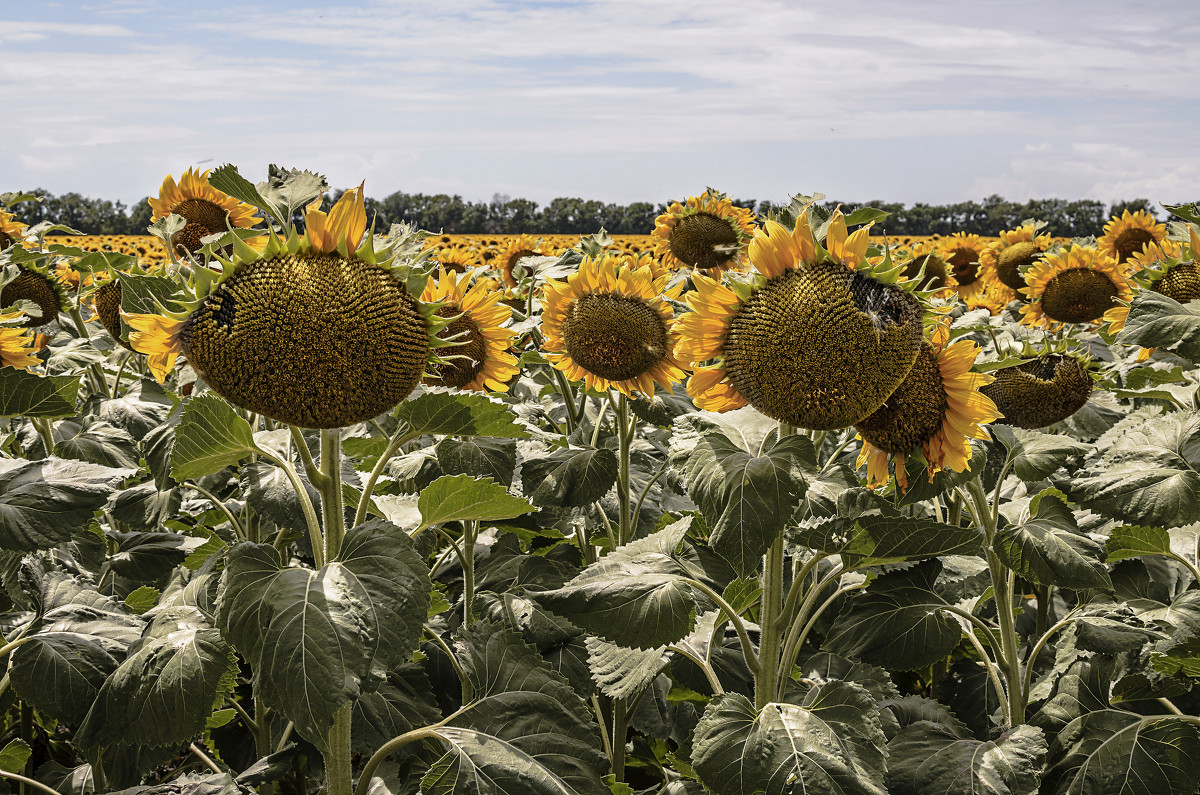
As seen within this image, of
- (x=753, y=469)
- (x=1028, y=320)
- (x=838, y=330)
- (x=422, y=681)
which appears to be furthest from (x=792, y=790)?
(x=1028, y=320)

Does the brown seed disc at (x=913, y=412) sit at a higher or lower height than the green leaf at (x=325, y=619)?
higher

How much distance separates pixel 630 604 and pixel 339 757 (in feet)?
2.34

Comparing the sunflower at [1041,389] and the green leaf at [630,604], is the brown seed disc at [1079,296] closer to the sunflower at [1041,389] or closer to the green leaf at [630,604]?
the sunflower at [1041,389]

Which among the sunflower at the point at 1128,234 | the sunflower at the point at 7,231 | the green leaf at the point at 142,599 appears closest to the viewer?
the green leaf at the point at 142,599

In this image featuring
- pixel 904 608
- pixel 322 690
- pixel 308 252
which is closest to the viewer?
pixel 322 690

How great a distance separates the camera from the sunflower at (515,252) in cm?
752

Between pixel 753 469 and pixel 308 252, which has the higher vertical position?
pixel 308 252

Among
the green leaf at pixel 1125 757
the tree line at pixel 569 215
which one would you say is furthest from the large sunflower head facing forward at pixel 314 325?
the tree line at pixel 569 215

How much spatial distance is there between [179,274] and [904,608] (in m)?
1.87

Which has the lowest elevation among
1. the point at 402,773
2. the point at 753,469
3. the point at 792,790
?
the point at 402,773

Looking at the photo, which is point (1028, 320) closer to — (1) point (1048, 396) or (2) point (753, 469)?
(1) point (1048, 396)

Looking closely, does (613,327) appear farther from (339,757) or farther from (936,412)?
(339,757)

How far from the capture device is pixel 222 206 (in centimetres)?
407

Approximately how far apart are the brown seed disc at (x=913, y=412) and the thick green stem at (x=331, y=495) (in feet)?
3.72
